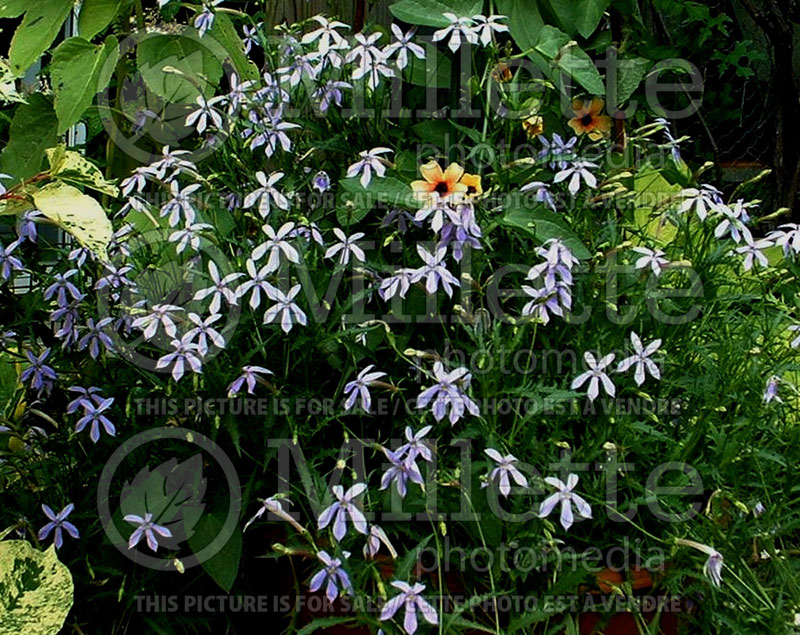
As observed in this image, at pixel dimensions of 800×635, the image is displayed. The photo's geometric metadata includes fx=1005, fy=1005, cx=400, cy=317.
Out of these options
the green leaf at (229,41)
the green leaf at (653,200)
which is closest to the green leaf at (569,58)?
the green leaf at (653,200)

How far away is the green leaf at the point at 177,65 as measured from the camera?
1.55 metres

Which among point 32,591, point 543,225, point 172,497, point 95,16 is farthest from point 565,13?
point 32,591

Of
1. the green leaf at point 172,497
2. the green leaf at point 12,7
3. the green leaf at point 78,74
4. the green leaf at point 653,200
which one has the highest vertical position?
the green leaf at point 12,7

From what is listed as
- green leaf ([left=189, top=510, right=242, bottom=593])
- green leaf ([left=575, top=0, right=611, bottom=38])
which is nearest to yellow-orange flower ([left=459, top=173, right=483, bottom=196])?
green leaf ([left=575, top=0, right=611, bottom=38])

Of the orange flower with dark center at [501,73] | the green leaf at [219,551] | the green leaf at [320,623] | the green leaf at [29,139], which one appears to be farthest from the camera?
the green leaf at [29,139]

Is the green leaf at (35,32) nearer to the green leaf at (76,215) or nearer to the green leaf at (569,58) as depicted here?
the green leaf at (76,215)

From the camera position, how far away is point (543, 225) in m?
1.34

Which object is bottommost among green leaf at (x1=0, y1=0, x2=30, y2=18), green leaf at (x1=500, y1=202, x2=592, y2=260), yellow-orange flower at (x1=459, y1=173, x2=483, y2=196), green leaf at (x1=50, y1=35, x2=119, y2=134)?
green leaf at (x1=500, y1=202, x2=592, y2=260)

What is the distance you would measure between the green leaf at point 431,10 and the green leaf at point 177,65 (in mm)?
313

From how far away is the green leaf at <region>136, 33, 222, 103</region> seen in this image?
1.55 m

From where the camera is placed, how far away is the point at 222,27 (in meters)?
1.57

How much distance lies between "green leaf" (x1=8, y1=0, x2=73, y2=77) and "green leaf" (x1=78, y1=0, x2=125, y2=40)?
0.03m

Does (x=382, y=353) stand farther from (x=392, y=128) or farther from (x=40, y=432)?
(x=40, y=432)

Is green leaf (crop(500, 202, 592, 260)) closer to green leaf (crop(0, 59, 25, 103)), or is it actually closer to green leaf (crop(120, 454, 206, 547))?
green leaf (crop(120, 454, 206, 547))
